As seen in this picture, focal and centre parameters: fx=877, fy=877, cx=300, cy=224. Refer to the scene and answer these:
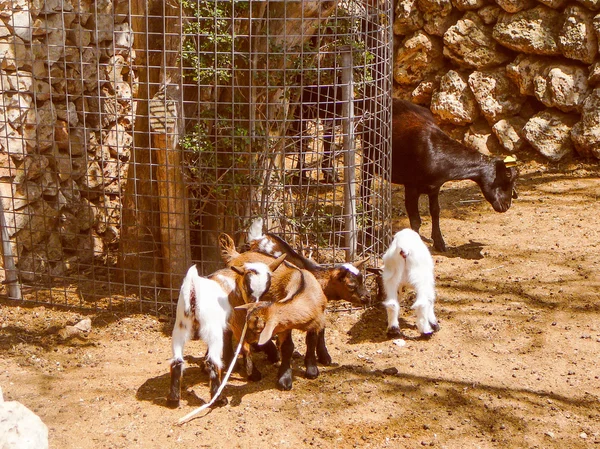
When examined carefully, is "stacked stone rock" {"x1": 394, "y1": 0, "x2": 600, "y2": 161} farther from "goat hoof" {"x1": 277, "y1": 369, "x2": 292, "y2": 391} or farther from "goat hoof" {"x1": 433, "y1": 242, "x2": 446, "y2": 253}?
"goat hoof" {"x1": 277, "y1": 369, "x2": 292, "y2": 391}

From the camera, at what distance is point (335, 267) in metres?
6.58

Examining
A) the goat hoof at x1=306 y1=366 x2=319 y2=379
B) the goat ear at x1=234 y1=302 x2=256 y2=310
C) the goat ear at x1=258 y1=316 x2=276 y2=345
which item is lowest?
the goat hoof at x1=306 y1=366 x2=319 y2=379

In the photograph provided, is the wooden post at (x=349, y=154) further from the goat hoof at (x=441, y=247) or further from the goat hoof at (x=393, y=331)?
the goat hoof at (x=441, y=247)

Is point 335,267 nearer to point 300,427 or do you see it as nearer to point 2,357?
point 300,427

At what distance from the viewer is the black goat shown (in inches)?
344

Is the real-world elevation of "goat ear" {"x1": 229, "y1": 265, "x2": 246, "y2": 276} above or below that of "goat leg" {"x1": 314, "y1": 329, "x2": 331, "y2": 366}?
above

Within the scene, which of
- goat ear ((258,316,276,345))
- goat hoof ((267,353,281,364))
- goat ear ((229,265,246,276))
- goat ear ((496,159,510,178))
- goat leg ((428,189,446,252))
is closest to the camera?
goat ear ((258,316,276,345))

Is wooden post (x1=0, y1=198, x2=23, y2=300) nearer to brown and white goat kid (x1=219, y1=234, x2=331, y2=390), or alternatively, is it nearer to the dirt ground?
the dirt ground

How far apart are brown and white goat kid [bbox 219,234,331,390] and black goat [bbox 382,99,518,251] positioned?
2773mm

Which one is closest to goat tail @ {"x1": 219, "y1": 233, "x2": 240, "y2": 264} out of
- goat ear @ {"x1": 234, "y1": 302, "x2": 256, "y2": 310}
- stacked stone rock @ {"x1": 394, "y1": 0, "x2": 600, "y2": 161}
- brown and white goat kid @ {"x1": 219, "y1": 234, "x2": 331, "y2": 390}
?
brown and white goat kid @ {"x1": 219, "y1": 234, "x2": 331, "y2": 390}

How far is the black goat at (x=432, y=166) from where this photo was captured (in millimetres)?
8742

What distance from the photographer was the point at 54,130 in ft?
24.4

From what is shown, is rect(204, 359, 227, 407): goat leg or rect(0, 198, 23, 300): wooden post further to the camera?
rect(0, 198, 23, 300): wooden post

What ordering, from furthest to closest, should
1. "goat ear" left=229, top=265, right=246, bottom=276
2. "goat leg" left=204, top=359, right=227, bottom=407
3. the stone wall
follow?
1. the stone wall
2. "goat ear" left=229, top=265, right=246, bottom=276
3. "goat leg" left=204, top=359, right=227, bottom=407
